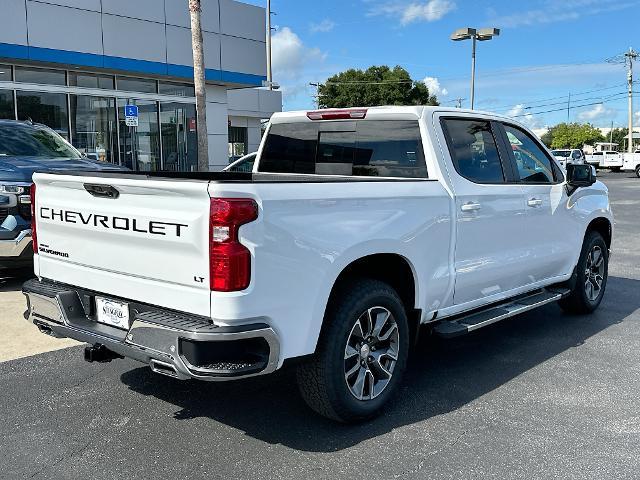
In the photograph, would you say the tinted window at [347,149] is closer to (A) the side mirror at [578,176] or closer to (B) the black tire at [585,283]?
(A) the side mirror at [578,176]

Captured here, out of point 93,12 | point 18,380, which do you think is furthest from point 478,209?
point 93,12

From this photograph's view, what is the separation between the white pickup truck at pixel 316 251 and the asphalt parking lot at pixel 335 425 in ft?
1.13

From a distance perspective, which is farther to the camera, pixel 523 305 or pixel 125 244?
pixel 523 305

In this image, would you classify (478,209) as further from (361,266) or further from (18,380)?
(18,380)

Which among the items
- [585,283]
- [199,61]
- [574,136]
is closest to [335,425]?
[585,283]

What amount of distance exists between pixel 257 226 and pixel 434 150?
73.6 inches

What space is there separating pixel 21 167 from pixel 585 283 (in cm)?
642

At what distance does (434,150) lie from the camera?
4.57 metres

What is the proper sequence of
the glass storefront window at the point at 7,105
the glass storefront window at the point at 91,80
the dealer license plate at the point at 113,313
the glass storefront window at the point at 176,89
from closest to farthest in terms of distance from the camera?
the dealer license plate at the point at 113,313
the glass storefront window at the point at 7,105
the glass storefront window at the point at 91,80
the glass storefront window at the point at 176,89

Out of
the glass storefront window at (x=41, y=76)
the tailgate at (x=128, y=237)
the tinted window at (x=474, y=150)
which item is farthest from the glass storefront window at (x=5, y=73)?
the tinted window at (x=474, y=150)

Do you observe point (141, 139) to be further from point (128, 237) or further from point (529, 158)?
point (128, 237)

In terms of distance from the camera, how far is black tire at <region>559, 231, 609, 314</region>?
637cm

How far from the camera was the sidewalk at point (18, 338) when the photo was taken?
5.34m

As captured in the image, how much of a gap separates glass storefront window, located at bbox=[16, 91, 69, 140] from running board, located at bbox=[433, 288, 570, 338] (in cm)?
1577
